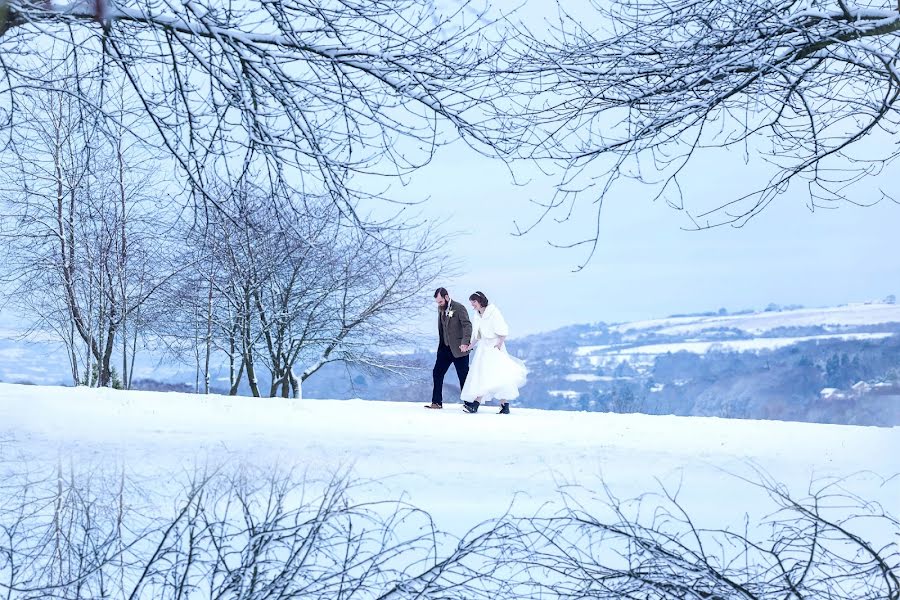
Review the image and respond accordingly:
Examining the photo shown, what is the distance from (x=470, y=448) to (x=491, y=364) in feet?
7.62

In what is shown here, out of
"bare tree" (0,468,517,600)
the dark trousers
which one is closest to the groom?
the dark trousers

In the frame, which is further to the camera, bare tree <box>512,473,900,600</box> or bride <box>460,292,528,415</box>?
bride <box>460,292,528,415</box>

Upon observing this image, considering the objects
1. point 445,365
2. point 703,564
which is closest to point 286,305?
point 445,365

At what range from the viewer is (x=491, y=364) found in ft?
42.6

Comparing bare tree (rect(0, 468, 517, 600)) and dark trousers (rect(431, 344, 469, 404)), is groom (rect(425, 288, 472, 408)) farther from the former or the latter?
bare tree (rect(0, 468, 517, 600))

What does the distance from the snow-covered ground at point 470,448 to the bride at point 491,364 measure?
367 mm

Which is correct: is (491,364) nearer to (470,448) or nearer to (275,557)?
(470,448)

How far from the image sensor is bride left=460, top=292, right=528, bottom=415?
12.9 meters

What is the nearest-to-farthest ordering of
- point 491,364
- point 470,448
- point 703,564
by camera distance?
1. point 703,564
2. point 470,448
3. point 491,364

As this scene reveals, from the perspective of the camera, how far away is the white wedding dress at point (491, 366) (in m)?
12.9

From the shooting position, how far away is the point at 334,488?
17.3ft

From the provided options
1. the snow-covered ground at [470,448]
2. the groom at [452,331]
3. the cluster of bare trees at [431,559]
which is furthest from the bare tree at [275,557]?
the groom at [452,331]

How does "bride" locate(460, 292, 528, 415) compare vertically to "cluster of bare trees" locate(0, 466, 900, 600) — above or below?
above

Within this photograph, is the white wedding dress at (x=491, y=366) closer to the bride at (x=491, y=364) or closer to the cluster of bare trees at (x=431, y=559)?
the bride at (x=491, y=364)
